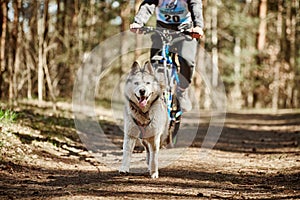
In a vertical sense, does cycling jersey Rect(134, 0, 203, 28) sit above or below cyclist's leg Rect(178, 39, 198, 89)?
above

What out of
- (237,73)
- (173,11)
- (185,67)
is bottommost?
(237,73)

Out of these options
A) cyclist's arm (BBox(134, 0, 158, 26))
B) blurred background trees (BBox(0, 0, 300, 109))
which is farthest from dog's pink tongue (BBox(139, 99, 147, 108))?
blurred background trees (BBox(0, 0, 300, 109))

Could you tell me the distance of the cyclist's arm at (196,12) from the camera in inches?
252

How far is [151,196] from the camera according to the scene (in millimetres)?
4270

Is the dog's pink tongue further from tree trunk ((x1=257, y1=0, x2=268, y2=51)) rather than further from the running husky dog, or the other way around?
tree trunk ((x1=257, y1=0, x2=268, y2=51))

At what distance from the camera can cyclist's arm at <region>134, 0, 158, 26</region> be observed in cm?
634

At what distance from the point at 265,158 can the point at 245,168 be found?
107 cm

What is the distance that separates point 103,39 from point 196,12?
22.8m

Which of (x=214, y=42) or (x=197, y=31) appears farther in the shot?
(x=214, y=42)

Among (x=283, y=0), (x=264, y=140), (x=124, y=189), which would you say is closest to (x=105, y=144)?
(x=264, y=140)

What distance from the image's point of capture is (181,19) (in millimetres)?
6758

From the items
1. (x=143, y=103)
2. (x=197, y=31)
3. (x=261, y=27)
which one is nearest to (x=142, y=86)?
(x=143, y=103)

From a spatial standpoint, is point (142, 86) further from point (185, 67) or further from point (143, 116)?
point (185, 67)

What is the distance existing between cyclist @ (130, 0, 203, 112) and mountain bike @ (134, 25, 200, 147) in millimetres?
107
